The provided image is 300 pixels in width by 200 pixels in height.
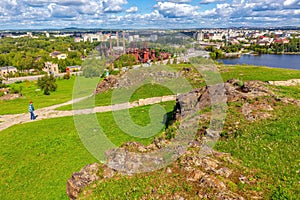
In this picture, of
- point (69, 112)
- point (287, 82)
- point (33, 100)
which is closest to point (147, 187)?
point (69, 112)

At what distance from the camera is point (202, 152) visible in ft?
31.7

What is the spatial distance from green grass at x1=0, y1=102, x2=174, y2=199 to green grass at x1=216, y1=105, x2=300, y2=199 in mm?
6828

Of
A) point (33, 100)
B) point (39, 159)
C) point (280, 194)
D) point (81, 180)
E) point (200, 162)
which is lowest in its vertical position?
point (33, 100)

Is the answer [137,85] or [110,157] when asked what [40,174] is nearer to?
[110,157]

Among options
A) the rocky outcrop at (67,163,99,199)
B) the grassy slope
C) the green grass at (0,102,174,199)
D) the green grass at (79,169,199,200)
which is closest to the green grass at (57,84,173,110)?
the green grass at (0,102,174,199)

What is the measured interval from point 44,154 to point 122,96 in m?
14.1

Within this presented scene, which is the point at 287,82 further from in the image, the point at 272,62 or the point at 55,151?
the point at 272,62

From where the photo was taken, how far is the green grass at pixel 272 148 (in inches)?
304

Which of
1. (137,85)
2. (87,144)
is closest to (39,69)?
(137,85)

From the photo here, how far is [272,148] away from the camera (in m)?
9.46

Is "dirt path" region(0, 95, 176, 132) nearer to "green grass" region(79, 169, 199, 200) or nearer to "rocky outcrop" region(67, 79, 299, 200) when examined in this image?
"rocky outcrop" region(67, 79, 299, 200)

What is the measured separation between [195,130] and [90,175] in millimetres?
5606

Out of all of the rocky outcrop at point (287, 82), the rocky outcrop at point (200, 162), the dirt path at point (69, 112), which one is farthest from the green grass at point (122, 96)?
the rocky outcrop at point (200, 162)

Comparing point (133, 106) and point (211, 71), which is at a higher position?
point (211, 71)
